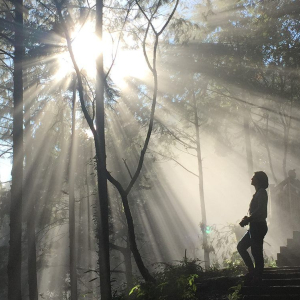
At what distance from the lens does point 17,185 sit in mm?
10188

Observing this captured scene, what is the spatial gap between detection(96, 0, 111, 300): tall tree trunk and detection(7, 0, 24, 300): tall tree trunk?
3.58 metres

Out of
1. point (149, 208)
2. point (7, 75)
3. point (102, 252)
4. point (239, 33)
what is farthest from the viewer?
point (149, 208)

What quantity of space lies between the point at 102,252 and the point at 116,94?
4.31 metres

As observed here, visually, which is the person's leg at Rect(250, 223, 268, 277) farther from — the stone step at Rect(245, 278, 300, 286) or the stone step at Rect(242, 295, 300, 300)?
the stone step at Rect(242, 295, 300, 300)

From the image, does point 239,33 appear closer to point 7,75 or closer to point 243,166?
point 7,75

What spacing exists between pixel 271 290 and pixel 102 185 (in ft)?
12.5

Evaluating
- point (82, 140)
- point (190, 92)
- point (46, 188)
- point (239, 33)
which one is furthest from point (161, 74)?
point (46, 188)

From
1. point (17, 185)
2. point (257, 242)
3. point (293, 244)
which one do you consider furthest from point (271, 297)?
point (17, 185)

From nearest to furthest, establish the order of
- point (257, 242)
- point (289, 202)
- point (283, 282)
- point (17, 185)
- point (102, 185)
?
point (283, 282)
point (257, 242)
point (102, 185)
point (17, 185)
point (289, 202)

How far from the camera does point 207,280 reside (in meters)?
5.91

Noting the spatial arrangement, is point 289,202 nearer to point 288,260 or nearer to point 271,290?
point 288,260

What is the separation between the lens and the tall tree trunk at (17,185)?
9.91 meters

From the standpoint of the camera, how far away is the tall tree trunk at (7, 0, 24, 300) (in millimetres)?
9914

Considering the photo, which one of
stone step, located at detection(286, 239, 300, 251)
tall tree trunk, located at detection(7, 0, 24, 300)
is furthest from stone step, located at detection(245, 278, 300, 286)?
tall tree trunk, located at detection(7, 0, 24, 300)
